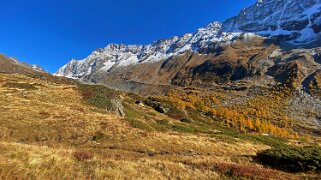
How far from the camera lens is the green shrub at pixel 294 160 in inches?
856

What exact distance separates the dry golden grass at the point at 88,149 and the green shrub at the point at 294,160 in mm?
1911

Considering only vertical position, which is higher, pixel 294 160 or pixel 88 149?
pixel 294 160

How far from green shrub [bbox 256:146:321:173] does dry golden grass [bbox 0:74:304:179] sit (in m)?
1.91

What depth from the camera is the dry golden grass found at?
13977mm

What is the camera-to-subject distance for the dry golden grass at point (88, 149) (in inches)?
550

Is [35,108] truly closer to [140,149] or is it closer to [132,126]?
[132,126]

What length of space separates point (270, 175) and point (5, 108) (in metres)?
35.6

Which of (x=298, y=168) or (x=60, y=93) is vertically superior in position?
(x=60, y=93)

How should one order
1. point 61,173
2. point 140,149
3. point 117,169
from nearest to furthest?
1. point 61,173
2. point 117,169
3. point 140,149

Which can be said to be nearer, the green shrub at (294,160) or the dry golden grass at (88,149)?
the dry golden grass at (88,149)

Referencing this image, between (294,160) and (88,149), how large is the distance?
662 inches

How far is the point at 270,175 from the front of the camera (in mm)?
16828

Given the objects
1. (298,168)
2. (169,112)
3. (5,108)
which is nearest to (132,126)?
(5,108)

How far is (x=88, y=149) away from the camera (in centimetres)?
2666
